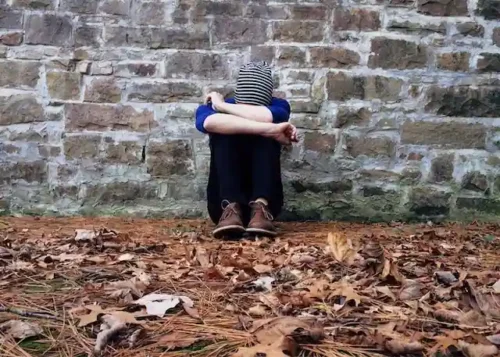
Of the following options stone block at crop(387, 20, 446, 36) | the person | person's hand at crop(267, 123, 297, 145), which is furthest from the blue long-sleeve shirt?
stone block at crop(387, 20, 446, 36)

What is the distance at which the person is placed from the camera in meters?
3.37

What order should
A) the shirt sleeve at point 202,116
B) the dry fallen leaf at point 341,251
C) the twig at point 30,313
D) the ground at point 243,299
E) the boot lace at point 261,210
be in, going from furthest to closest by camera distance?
the shirt sleeve at point 202,116 → the boot lace at point 261,210 → the dry fallen leaf at point 341,251 → the twig at point 30,313 → the ground at point 243,299

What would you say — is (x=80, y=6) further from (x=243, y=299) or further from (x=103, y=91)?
(x=243, y=299)

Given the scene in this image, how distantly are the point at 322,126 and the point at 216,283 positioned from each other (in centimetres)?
224

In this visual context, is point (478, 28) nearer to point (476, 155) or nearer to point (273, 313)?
point (476, 155)

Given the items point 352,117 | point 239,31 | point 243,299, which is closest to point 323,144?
point 352,117

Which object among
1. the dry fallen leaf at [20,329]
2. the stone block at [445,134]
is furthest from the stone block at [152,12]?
the dry fallen leaf at [20,329]

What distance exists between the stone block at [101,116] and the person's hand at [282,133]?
1.07 meters

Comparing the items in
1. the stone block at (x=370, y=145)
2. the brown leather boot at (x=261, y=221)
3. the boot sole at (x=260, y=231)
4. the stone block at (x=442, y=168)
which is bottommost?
the boot sole at (x=260, y=231)

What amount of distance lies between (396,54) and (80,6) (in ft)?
6.81

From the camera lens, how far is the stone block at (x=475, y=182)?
13.7ft

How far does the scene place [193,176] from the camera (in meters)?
4.17

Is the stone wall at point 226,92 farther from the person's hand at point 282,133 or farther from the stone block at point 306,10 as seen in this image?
the person's hand at point 282,133

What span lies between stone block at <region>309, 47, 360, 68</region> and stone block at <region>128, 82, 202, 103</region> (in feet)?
2.62
